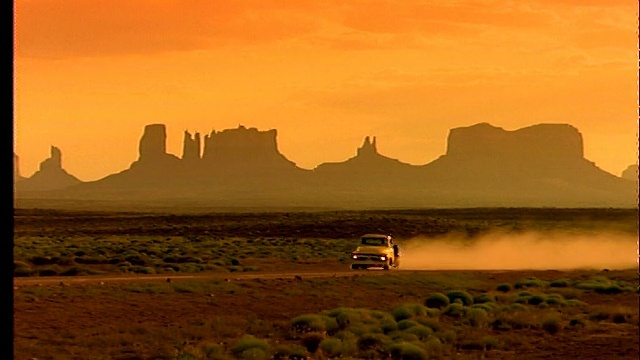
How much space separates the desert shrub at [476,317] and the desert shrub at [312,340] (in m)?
6.92

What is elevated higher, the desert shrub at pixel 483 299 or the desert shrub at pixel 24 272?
the desert shrub at pixel 24 272

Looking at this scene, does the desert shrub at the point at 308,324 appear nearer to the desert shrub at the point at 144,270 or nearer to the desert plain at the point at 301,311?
the desert plain at the point at 301,311

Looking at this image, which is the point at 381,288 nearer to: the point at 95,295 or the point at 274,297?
the point at 274,297

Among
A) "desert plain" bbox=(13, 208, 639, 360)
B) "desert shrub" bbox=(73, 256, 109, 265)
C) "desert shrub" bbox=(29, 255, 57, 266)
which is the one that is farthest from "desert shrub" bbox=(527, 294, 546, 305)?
"desert shrub" bbox=(29, 255, 57, 266)

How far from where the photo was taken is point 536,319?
105 feet

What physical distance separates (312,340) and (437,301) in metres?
11.5

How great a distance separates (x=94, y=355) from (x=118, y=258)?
108ft

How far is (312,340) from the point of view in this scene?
26.2 metres

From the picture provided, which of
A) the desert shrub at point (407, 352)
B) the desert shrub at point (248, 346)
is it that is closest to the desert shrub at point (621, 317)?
the desert shrub at point (407, 352)

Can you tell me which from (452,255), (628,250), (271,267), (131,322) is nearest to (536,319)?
(131,322)

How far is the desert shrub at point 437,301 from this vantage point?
3634 cm

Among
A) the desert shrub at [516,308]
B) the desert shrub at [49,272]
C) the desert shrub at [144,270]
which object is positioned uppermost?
the desert shrub at [49,272]

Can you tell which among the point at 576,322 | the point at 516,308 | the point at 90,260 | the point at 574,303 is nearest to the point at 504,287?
the point at 574,303

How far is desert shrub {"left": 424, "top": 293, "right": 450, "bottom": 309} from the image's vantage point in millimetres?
36344
